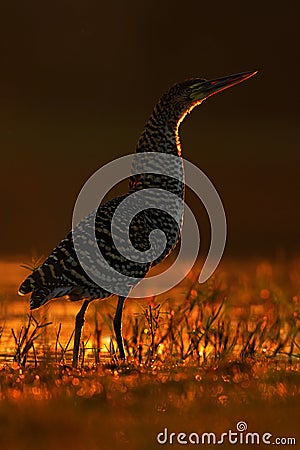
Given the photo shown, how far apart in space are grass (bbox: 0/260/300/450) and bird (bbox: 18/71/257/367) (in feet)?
0.74

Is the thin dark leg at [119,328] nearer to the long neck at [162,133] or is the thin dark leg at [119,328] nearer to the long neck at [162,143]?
the long neck at [162,143]

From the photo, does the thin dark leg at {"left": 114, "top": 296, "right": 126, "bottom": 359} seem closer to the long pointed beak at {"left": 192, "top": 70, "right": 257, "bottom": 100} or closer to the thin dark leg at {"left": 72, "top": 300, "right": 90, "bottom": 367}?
the thin dark leg at {"left": 72, "top": 300, "right": 90, "bottom": 367}

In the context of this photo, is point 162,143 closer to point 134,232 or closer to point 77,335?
point 134,232

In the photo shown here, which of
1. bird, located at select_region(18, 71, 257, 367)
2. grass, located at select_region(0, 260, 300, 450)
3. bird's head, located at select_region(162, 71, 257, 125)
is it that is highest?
bird's head, located at select_region(162, 71, 257, 125)

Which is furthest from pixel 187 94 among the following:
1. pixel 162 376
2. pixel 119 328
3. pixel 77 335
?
pixel 162 376

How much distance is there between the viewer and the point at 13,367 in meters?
8.67

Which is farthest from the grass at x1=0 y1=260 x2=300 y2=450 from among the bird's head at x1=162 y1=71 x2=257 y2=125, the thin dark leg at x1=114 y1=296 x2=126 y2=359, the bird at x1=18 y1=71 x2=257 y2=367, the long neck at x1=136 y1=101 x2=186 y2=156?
the bird's head at x1=162 y1=71 x2=257 y2=125

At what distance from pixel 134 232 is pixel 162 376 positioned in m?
1.48

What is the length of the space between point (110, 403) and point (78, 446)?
1032 mm

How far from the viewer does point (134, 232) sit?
30.5 ft

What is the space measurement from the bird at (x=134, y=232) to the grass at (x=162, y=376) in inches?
8.9

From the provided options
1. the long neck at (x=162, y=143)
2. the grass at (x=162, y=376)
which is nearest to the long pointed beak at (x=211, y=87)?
the long neck at (x=162, y=143)

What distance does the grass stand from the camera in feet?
21.7

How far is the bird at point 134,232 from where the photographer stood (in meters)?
8.89
